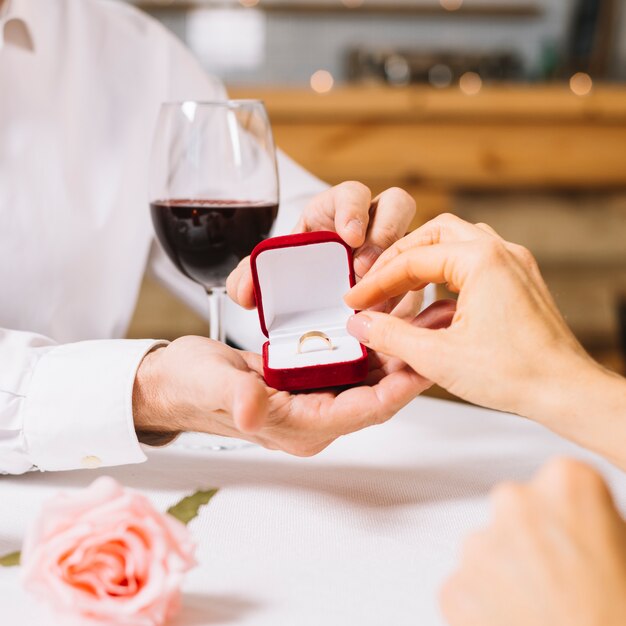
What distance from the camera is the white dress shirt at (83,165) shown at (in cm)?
126

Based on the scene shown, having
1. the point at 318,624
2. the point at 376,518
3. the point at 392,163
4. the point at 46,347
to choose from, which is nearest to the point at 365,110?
the point at 392,163

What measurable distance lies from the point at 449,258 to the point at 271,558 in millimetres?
270

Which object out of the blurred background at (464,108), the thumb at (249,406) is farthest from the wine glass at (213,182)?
the blurred background at (464,108)

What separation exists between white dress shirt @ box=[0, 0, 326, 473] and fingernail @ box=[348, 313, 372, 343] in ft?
1.84

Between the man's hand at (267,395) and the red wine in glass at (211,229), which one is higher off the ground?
the red wine in glass at (211,229)

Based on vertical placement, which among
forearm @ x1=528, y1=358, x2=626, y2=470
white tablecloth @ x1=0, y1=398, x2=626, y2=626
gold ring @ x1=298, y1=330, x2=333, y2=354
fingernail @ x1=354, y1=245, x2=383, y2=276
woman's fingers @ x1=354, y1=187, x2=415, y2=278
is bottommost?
white tablecloth @ x1=0, y1=398, x2=626, y2=626

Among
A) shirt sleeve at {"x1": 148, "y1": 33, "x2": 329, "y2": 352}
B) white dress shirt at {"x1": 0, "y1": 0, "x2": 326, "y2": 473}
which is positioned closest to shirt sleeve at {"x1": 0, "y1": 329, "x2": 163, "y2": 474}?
white dress shirt at {"x1": 0, "y1": 0, "x2": 326, "y2": 473}

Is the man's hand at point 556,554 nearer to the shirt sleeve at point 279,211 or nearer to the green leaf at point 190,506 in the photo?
the green leaf at point 190,506

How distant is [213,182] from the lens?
967 millimetres

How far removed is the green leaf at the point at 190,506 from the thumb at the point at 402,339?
19cm

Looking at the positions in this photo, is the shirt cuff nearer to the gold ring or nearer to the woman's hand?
the gold ring

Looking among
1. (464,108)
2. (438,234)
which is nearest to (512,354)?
(438,234)

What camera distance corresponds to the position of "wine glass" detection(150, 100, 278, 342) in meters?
0.95

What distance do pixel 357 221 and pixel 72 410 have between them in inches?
13.1
